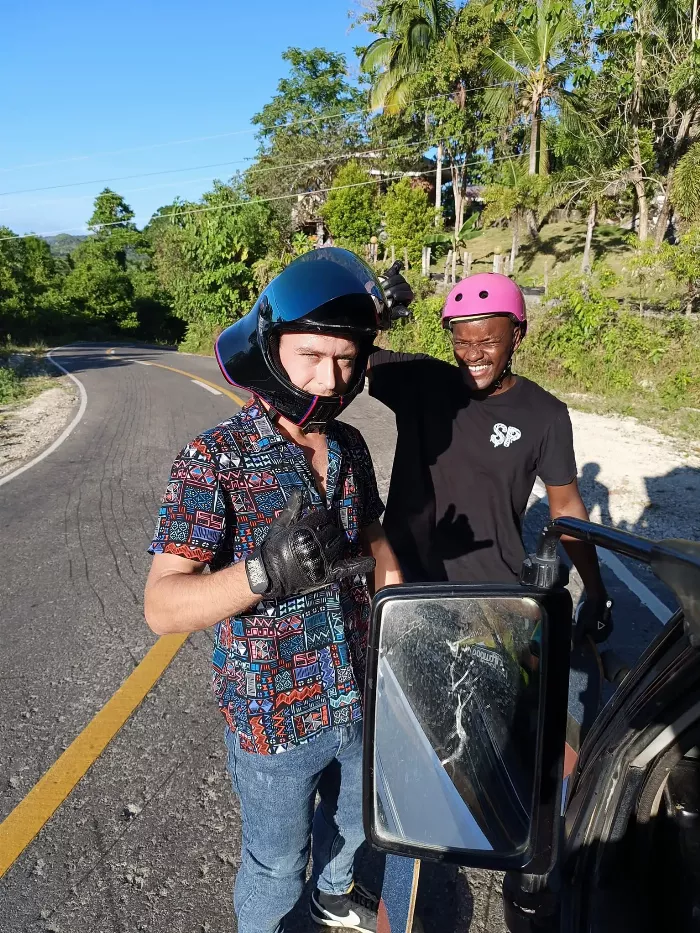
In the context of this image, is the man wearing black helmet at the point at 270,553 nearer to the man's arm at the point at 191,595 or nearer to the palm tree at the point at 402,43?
the man's arm at the point at 191,595

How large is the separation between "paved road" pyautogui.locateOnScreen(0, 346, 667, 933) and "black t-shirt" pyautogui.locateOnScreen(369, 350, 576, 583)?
3.86 ft

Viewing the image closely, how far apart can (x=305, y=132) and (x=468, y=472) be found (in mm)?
51223

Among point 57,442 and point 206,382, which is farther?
point 206,382

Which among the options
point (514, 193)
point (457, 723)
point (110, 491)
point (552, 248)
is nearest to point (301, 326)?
point (457, 723)

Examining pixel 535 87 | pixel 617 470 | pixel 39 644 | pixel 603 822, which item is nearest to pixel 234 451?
pixel 603 822

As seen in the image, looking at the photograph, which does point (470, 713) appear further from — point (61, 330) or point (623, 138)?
point (61, 330)

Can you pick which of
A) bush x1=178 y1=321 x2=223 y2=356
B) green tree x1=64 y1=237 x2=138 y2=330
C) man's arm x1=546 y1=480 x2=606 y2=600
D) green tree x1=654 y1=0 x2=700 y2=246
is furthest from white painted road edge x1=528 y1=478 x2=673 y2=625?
green tree x1=64 y1=237 x2=138 y2=330

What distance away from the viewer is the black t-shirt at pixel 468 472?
2.43m

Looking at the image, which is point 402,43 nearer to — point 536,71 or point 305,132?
point 536,71

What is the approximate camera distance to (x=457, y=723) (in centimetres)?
127

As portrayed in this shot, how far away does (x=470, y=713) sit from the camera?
1263mm

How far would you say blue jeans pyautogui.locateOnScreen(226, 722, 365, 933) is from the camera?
61.9 inches

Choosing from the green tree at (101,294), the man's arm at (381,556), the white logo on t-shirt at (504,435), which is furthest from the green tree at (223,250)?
the man's arm at (381,556)

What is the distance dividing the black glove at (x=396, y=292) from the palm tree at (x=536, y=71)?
23.6 meters
